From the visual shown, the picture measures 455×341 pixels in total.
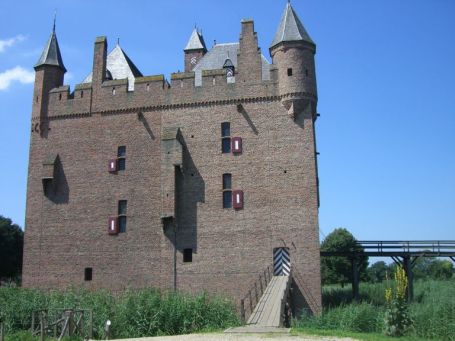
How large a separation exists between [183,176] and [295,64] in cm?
704

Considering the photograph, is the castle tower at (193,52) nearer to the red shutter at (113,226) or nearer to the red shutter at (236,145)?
the red shutter at (236,145)

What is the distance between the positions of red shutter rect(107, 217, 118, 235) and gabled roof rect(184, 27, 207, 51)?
11352 mm

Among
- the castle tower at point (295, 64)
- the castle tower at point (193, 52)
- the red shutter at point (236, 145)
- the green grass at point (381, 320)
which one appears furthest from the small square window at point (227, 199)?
the castle tower at point (193, 52)

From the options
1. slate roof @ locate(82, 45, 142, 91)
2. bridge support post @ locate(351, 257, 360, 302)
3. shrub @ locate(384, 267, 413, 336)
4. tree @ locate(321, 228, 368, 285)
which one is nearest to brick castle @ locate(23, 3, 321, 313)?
slate roof @ locate(82, 45, 142, 91)

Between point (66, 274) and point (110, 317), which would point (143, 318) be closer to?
point (110, 317)

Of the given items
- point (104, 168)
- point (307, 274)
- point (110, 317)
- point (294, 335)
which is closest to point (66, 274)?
point (104, 168)

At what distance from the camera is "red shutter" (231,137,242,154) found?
2311 centimetres

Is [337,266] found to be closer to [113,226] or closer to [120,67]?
[113,226]

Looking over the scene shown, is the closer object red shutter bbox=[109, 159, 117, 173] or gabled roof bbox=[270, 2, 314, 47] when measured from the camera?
gabled roof bbox=[270, 2, 314, 47]

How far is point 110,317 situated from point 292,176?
9.68 meters

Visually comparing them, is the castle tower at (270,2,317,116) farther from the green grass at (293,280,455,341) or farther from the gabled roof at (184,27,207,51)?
the green grass at (293,280,455,341)

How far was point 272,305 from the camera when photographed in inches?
648

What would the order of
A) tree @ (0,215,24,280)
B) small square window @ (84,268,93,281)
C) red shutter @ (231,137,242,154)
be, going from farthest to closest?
tree @ (0,215,24,280)
small square window @ (84,268,93,281)
red shutter @ (231,137,242,154)

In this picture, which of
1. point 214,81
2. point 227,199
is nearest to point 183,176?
point 227,199
